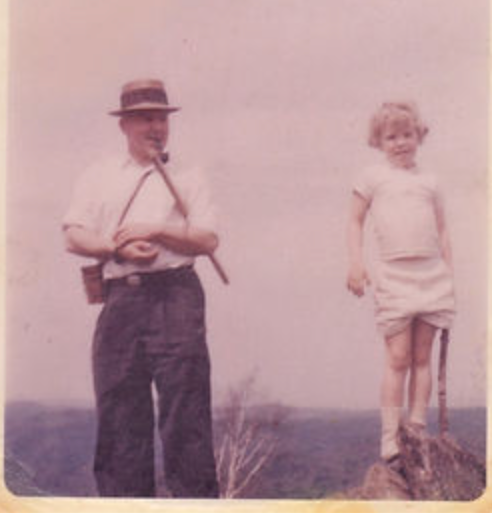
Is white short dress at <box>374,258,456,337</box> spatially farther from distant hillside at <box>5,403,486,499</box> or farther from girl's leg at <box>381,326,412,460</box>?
distant hillside at <box>5,403,486,499</box>

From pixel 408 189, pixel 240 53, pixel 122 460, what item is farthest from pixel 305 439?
pixel 240 53

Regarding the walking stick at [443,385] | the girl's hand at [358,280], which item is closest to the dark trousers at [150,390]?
the girl's hand at [358,280]

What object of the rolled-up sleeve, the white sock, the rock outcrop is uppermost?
the rolled-up sleeve

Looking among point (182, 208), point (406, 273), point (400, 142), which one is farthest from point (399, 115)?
point (182, 208)

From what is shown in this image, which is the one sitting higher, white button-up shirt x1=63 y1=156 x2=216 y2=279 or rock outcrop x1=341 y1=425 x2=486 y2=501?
white button-up shirt x1=63 y1=156 x2=216 y2=279

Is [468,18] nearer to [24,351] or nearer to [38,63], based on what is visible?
[38,63]

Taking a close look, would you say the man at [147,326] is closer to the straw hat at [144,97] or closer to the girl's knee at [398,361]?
the straw hat at [144,97]

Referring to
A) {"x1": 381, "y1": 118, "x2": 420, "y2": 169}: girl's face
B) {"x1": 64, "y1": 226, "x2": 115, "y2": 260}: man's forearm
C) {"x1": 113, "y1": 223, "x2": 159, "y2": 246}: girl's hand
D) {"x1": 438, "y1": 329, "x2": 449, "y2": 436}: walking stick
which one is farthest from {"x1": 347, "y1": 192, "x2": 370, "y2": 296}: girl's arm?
{"x1": 64, "y1": 226, "x2": 115, "y2": 260}: man's forearm

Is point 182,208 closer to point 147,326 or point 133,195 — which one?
point 133,195
